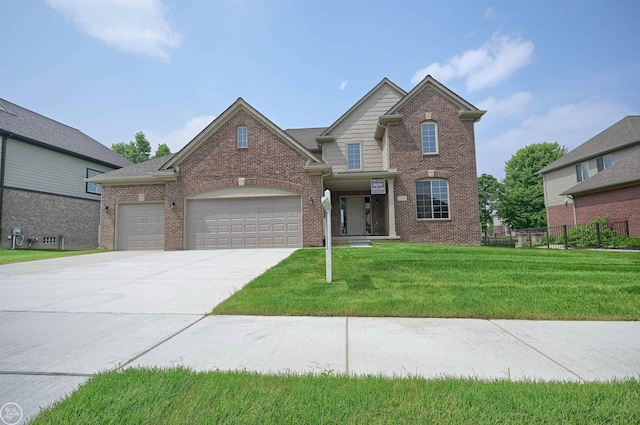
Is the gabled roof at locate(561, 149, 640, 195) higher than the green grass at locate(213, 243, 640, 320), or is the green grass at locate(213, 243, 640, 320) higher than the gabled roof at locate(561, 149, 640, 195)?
the gabled roof at locate(561, 149, 640, 195)

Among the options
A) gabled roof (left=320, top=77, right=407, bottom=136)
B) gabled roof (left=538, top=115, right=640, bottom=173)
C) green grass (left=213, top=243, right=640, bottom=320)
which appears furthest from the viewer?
gabled roof (left=538, top=115, right=640, bottom=173)

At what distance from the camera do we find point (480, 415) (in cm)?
194

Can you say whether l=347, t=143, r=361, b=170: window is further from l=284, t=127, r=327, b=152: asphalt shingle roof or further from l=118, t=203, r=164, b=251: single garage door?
l=118, t=203, r=164, b=251: single garage door

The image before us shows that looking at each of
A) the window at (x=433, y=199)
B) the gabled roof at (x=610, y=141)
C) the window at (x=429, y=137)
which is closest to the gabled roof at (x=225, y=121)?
the window at (x=433, y=199)

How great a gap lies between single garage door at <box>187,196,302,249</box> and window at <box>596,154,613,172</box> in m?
21.7

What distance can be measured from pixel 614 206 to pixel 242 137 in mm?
20259

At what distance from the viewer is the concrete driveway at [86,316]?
8.66 feet

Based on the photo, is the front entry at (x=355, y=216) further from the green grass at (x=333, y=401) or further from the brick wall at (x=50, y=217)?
the brick wall at (x=50, y=217)

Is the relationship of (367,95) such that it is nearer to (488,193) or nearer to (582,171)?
(582,171)

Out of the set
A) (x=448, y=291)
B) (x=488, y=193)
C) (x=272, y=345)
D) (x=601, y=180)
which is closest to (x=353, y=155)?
(x=448, y=291)

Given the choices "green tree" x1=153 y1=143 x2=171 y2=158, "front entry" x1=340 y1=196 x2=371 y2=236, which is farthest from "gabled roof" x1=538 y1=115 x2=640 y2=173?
"green tree" x1=153 y1=143 x2=171 y2=158

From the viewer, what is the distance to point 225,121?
1430 cm

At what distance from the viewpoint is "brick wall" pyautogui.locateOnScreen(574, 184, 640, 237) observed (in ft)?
52.6

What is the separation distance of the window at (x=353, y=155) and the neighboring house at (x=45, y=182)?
1836cm
